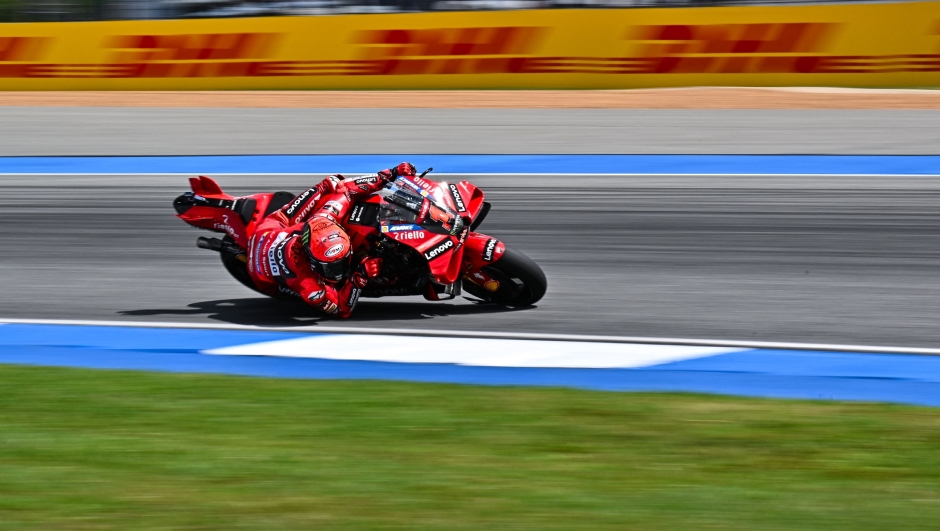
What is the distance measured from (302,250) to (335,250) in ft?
1.08

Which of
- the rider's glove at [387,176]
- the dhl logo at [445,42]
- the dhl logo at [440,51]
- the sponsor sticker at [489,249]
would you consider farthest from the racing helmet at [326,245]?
the dhl logo at [440,51]

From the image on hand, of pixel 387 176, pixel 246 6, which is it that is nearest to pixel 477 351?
pixel 387 176

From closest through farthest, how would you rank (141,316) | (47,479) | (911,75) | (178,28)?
1. (47,479)
2. (141,316)
3. (911,75)
4. (178,28)

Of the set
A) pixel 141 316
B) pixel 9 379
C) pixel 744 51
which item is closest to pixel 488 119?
pixel 744 51

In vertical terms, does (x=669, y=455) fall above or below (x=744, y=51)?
below

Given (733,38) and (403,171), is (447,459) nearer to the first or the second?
(403,171)

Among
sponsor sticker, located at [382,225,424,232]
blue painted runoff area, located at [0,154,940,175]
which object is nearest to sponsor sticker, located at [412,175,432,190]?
sponsor sticker, located at [382,225,424,232]

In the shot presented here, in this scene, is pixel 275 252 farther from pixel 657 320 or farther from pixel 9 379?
pixel 657 320

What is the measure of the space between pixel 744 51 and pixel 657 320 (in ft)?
50.4

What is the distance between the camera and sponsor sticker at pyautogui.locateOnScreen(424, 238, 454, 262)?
26.7 ft

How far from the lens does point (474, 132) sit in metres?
19.2

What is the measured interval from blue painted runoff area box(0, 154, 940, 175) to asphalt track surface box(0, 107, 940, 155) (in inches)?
19.5

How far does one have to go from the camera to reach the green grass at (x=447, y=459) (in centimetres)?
459

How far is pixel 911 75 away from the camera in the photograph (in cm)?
2197
